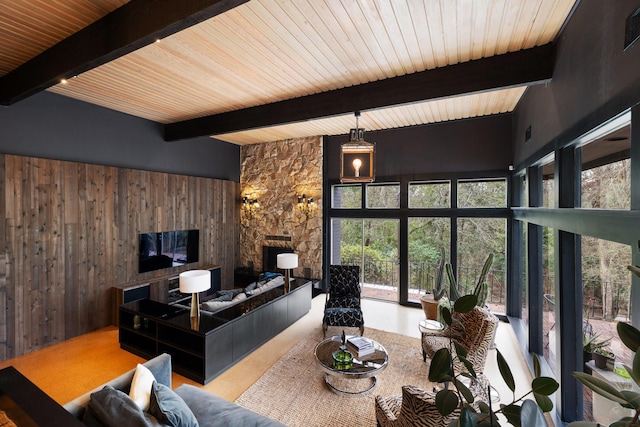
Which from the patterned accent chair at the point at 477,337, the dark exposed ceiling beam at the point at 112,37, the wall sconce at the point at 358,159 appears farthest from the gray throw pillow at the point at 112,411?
the wall sconce at the point at 358,159

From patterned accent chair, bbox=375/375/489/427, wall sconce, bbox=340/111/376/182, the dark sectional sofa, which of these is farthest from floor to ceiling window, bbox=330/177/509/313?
the dark sectional sofa

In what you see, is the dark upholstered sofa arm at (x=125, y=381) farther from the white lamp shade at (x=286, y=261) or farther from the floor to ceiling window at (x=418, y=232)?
the floor to ceiling window at (x=418, y=232)

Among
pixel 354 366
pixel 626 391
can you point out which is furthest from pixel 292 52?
pixel 354 366

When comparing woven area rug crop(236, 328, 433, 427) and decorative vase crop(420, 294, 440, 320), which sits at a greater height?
decorative vase crop(420, 294, 440, 320)

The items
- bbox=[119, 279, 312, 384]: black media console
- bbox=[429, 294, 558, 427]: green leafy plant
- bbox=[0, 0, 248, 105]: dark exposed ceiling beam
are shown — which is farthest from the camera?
bbox=[119, 279, 312, 384]: black media console

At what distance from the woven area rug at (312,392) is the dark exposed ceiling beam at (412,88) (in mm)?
3574

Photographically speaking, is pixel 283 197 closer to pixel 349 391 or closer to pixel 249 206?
pixel 249 206

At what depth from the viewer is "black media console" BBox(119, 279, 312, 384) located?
354 centimetres

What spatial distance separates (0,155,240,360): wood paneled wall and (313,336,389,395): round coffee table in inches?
164

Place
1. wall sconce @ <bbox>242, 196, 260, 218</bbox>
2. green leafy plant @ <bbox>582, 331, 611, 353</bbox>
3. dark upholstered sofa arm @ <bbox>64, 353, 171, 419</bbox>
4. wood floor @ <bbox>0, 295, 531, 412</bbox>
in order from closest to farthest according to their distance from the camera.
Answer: dark upholstered sofa arm @ <bbox>64, 353, 171, 419</bbox>
green leafy plant @ <bbox>582, 331, 611, 353</bbox>
wood floor @ <bbox>0, 295, 531, 412</bbox>
wall sconce @ <bbox>242, 196, 260, 218</bbox>

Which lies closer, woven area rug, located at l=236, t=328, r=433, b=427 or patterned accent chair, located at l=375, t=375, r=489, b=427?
patterned accent chair, located at l=375, t=375, r=489, b=427

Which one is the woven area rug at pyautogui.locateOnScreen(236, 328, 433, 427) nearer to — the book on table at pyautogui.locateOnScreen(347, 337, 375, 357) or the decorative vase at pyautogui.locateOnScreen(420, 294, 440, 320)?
the book on table at pyautogui.locateOnScreen(347, 337, 375, 357)

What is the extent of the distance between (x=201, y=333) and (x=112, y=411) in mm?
1658

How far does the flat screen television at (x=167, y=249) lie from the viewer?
5634 millimetres
